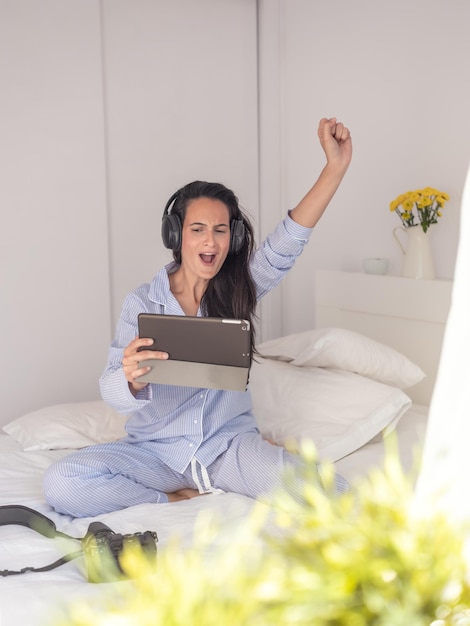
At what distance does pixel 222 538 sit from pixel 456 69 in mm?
1882

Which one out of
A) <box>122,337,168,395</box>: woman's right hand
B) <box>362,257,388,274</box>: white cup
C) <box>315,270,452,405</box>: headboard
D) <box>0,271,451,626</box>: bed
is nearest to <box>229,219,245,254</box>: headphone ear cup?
<box>122,337,168,395</box>: woman's right hand

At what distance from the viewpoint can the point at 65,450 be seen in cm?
225

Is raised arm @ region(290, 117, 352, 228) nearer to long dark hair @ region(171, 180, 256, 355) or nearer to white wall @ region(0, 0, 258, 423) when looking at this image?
long dark hair @ region(171, 180, 256, 355)

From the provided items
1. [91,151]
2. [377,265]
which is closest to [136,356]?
[377,265]

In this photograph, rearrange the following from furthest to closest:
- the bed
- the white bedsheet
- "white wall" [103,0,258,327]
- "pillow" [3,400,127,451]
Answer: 1. "white wall" [103,0,258,327]
2. "pillow" [3,400,127,451]
3. the bed
4. the white bedsheet

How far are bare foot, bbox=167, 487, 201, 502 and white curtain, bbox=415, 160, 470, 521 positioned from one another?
123cm

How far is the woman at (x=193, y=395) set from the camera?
5.85ft

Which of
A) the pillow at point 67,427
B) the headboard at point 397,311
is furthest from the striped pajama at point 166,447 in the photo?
the headboard at point 397,311

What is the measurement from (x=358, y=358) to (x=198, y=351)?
818mm

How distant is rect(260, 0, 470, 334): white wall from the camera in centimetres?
272

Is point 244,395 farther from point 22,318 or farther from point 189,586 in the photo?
point 189,586

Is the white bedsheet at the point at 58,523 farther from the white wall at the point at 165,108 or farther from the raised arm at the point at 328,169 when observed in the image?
the white wall at the point at 165,108

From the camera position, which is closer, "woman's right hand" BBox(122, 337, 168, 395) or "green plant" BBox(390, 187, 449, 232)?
"woman's right hand" BBox(122, 337, 168, 395)

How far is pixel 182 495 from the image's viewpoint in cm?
188
